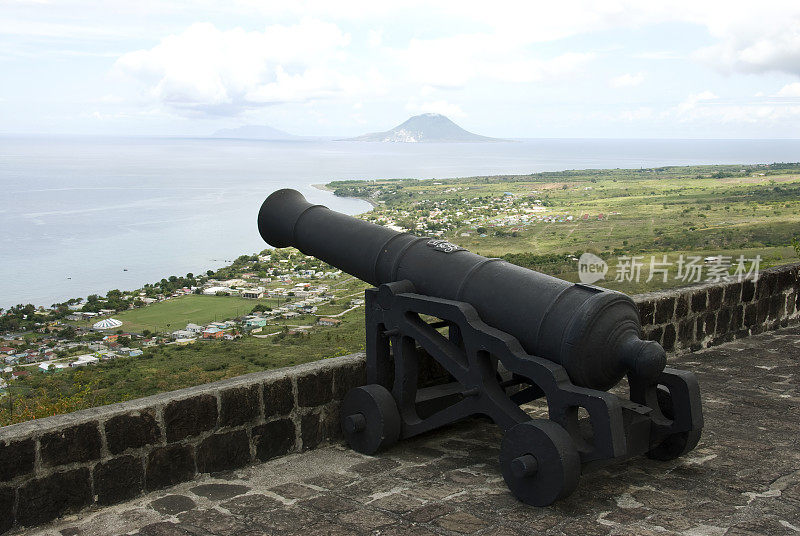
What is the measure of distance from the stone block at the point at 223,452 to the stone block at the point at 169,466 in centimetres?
6

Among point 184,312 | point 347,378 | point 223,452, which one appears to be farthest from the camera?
point 184,312

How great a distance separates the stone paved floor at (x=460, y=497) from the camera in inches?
113

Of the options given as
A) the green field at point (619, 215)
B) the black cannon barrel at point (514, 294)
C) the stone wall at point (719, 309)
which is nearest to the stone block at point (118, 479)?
the black cannon barrel at point (514, 294)

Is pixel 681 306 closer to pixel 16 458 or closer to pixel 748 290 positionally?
pixel 748 290

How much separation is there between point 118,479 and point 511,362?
175 cm

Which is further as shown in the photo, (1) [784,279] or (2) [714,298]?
(1) [784,279]

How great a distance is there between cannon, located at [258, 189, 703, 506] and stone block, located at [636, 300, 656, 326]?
6.24 ft

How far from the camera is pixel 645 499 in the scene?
3105 millimetres

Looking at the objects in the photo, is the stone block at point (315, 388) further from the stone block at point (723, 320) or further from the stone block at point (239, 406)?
the stone block at point (723, 320)

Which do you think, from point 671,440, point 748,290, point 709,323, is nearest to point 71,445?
point 671,440

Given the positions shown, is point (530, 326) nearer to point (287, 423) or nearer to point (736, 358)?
point (287, 423)

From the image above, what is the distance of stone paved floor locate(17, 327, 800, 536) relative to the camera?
9.45 ft

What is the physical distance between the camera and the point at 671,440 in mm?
3449

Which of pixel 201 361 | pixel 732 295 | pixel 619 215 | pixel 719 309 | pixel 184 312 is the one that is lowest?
pixel 184 312
